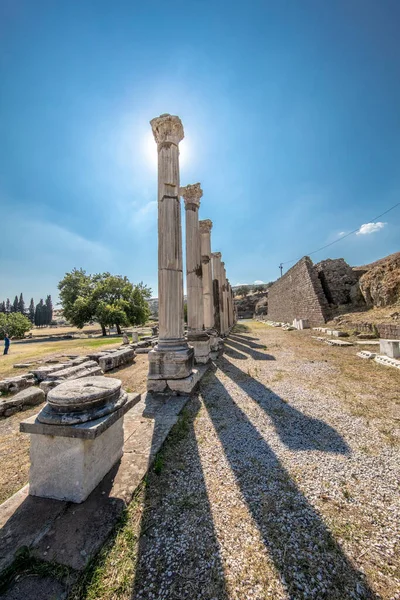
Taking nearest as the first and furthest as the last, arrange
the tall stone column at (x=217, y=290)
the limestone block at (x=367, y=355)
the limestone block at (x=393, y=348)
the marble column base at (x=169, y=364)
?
1. the marble column base at (x=169, y=364)
2. the limestone block at (x=393, y=348)
3. the limestone block at (x=367, y=355)
4. the tall stone column at (x=217, y=290)

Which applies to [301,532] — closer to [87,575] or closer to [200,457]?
[200,457]

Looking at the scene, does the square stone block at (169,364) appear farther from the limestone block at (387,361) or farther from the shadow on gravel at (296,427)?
the limestone block at (387,361)

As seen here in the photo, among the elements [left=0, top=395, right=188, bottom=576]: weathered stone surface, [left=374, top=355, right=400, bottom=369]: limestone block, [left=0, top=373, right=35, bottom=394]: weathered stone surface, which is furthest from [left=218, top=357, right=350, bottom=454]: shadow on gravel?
[left=0, top=373, right=35, bottom=394]: weathered stone surface

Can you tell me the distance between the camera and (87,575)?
141cm

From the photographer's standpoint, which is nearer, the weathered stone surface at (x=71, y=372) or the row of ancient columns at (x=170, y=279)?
the row of ancient columns at (x=170, y=279)

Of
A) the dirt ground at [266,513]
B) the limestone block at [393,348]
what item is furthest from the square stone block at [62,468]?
the limestone block at [393,348]

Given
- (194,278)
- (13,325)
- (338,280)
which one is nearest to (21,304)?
(13,325)

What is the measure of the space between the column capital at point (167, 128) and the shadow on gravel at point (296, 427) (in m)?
6.14

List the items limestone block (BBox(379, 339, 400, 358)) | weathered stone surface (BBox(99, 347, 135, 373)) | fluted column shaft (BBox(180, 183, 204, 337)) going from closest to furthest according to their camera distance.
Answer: limestone block (BBox(379, 339, 400, 358))
weathered stone surface (BBox(99, 347, 135, 373))
fluted column shaft (BBox(180, 183, 204, 337))

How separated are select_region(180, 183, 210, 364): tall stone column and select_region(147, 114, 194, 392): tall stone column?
6.54ft

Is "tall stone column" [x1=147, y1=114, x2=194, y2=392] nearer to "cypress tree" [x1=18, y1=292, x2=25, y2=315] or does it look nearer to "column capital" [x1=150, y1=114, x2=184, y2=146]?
"column capital" [x1=150, y1=114, x2=184, y2=146]

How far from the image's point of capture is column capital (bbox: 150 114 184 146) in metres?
5.59

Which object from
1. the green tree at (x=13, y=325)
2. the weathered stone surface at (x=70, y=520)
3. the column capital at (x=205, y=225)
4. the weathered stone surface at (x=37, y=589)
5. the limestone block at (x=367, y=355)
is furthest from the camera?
the green tree at (x=13, y=325)

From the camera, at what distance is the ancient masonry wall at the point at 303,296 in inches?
701
